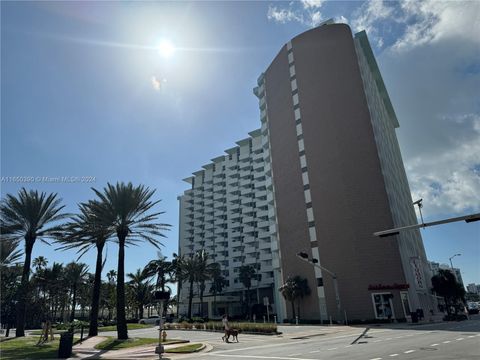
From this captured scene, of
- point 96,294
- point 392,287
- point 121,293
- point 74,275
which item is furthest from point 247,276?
point 121,293

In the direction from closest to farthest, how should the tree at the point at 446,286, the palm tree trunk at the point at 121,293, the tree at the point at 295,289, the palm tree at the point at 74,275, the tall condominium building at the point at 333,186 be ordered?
the palm tree trunk at the point at 121,293 → the tall condominium building at the point at 333,186 → the tree at the point at 295,289 → the tree at the point at 446,286 → the palm tree at the point at 74,275

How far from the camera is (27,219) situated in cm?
3622

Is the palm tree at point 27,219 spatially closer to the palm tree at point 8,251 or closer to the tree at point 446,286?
the palm tree at point 8,251

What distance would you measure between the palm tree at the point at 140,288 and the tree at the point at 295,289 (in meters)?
34.8

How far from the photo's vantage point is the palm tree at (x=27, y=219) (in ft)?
115

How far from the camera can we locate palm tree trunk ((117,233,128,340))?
1082 inches

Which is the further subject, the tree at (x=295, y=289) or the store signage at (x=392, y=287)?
the tree at (x=295, y=289)

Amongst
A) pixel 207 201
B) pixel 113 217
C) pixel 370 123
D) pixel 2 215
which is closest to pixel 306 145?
pixel 370 123

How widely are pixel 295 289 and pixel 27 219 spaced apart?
33.4 meters

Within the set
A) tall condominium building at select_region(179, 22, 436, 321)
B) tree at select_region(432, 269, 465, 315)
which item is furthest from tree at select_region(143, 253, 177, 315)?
tree at select_region(432, 269, 465, 315)

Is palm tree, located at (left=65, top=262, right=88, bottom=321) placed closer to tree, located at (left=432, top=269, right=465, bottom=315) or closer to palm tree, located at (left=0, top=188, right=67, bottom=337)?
palm tree, located at (left=0, top=188, right=67, bottom=337)

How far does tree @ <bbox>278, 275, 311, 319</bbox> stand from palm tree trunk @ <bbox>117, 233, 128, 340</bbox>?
988 inches

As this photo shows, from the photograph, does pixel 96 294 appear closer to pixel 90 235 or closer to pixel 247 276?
pixel 90 235

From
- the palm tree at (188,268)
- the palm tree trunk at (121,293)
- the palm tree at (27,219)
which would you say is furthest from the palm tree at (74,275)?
the palm tree trunk at (121,293)
